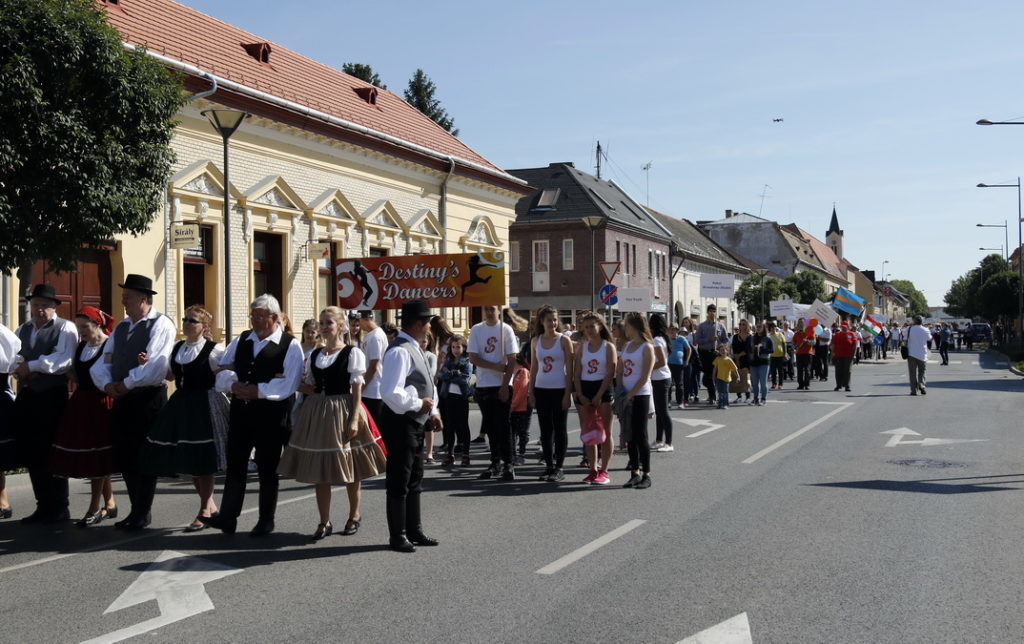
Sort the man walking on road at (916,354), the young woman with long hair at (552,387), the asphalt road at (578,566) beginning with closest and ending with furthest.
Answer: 1. the asphalt road at (578,566)
2. the young woman with long hair at (552,387)
3. the man walking on road at (916,354)

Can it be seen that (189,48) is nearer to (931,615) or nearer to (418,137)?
(418,137)

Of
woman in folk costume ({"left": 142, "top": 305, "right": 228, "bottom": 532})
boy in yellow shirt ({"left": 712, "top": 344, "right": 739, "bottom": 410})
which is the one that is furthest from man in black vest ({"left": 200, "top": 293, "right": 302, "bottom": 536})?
boy in yellow shirt ({"left": 712, "top": 344, "right": 739, "bottom": 410})

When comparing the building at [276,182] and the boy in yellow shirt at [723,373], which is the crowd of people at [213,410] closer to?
the building at [276,182]

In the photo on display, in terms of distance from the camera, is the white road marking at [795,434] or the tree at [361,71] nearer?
the white road marking at [795,434]

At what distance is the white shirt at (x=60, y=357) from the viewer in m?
8.13

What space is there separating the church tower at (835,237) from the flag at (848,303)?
136135mm

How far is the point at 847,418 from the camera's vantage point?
1717 centimetres

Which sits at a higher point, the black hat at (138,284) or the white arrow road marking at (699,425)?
the black hat at (138,284)

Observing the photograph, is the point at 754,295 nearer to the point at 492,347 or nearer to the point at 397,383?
the point at 492,347

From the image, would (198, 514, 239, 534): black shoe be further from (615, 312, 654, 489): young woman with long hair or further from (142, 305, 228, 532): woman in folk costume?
(615, 312, 654, 489): young woman with long hair

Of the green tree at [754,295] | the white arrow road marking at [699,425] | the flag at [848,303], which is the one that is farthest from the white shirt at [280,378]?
the green tree at [754,295]

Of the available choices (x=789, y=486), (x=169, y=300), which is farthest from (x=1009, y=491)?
(x=169, y=300)

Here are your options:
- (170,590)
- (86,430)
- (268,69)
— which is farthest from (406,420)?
(268,69)

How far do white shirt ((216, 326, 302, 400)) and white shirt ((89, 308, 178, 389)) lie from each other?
514 mm
